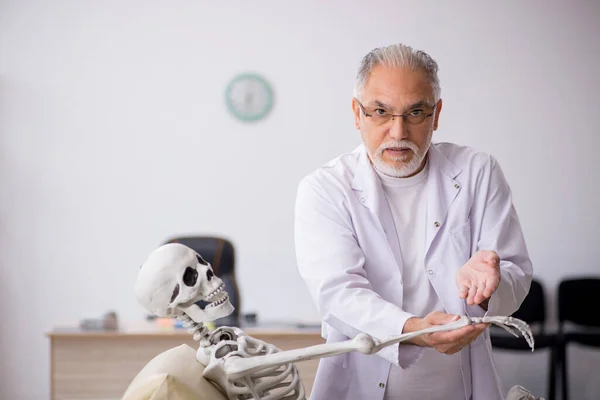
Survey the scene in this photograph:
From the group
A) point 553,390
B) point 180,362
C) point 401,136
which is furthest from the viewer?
point 553,390

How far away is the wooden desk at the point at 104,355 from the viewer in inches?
145

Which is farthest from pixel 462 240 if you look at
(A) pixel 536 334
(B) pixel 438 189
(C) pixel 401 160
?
(A) pixel 536 334

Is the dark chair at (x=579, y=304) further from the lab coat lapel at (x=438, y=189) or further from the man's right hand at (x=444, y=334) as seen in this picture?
the man's right hand at (x=444, y=334)

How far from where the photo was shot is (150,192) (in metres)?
5.11

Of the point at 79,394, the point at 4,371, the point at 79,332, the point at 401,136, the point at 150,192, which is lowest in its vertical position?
the point at 4,371

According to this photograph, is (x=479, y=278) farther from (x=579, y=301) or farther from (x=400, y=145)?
(x=579, y=301)

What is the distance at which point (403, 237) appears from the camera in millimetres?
1723

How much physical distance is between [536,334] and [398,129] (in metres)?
3.74

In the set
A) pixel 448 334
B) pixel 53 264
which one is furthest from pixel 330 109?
pixel 448 334

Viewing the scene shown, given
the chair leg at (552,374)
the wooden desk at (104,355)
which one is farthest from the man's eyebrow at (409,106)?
the chair leg at (552,374)

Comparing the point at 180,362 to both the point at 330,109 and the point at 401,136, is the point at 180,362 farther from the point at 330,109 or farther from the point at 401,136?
the point at 330,109

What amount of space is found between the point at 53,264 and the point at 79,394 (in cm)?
164

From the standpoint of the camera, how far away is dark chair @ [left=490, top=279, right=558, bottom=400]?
182 inches

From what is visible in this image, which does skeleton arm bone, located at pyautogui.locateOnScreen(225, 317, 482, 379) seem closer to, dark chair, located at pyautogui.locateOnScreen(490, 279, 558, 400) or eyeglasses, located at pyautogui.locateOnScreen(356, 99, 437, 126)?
eyeglasses, located at pyautogui.locateOnScreen(356, 99, 437, 126)
